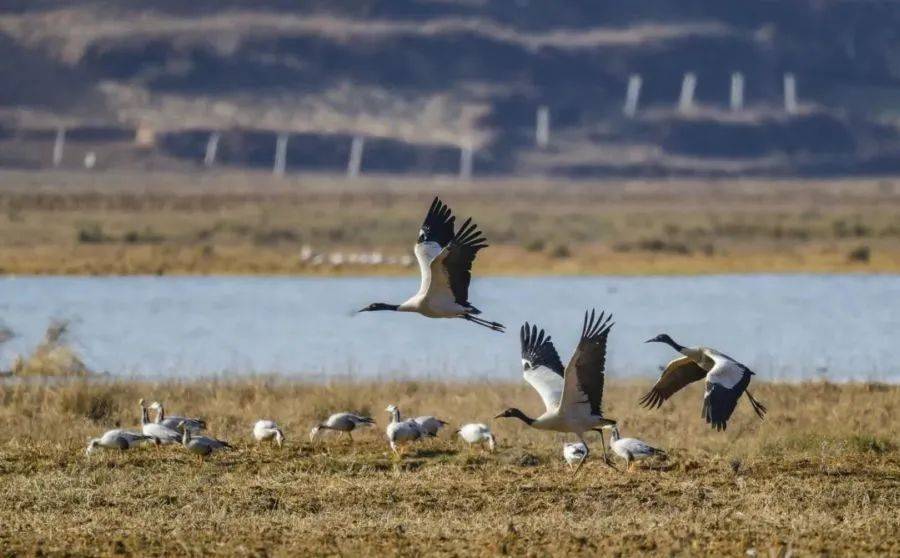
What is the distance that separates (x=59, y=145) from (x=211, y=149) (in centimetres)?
805

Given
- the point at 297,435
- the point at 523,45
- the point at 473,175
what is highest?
the point at 523,45

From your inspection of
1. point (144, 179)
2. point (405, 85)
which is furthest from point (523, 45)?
point (144, 179)

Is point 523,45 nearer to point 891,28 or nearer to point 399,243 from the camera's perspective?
point 891,28

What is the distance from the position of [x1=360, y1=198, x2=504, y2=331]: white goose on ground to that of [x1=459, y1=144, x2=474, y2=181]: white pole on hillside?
8458 centimetres

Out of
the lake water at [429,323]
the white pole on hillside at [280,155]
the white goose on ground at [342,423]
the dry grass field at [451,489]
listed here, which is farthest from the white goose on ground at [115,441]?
the white pole on hillside at [280,155]

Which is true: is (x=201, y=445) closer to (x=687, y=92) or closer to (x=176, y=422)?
(x=176, y=422)

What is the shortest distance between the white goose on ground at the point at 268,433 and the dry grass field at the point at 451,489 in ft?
0.50

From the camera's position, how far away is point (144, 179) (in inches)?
3664

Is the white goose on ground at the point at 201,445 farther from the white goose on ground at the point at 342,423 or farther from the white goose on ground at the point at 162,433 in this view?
the white goose on ground at the point at 342,423

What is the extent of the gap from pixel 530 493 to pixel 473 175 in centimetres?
9006

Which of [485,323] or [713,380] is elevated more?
[485,323]

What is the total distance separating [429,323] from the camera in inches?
1283

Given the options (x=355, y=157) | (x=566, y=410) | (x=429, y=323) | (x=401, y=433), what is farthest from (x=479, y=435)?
(x=355, y=157)

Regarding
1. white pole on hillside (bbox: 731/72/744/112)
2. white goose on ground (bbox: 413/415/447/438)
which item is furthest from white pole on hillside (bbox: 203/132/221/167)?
white goose on ground (bbox: 413/415/447/438)
